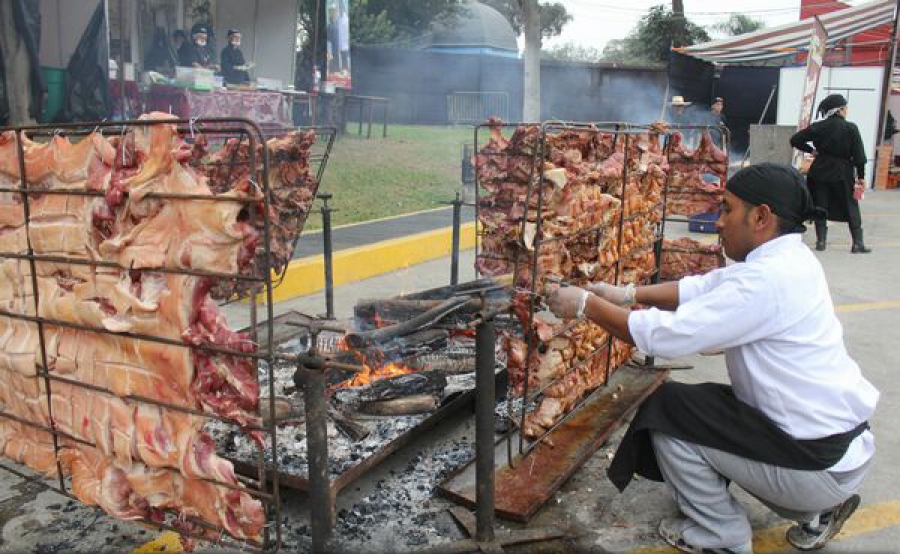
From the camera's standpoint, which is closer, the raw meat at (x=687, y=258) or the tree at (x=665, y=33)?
the raw meat at (x=687, y=258)

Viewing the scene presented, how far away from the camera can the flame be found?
14.8 ft

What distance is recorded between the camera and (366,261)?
326 inches

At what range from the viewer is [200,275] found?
2.57 metres

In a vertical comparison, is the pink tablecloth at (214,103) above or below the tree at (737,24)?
below

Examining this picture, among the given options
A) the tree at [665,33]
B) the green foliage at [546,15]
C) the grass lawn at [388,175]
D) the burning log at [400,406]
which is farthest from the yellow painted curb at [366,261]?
the green foliage at [546,15]

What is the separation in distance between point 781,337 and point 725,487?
2.48 ft

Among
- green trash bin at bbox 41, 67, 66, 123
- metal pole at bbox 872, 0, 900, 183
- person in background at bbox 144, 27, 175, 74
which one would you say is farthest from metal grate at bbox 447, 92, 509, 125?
green trash bin at bbox 41, 67, 66, 123

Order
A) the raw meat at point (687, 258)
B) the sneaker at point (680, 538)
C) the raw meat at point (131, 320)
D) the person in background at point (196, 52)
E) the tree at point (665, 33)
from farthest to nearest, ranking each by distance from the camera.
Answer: the tree at point (665, 33), the person in background at point (196, 52), the raw meat at point (687, 258), the sneaker at point (680, 538), the raw meat at point (131, 320)

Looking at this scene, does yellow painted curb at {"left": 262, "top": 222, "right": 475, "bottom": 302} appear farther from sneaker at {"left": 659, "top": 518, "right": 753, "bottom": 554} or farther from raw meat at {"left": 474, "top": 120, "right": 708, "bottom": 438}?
sneaker at {"left": 659, "top": 518, "right": 753, "bottom": 554}

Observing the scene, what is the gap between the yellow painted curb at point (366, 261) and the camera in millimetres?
7398

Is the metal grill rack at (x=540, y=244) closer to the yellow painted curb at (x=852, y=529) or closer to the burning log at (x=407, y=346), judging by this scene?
the burning log at (x=407, y=346)

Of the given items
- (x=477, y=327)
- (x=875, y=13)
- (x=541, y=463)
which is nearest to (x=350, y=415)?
(x=541, y=463)

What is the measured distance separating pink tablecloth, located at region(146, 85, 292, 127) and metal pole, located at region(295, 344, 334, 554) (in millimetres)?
10650

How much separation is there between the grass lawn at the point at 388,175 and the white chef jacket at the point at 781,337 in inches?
272
